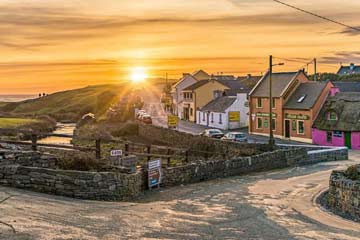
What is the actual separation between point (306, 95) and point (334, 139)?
7237mm

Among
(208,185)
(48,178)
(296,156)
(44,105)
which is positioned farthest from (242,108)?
(44,105)

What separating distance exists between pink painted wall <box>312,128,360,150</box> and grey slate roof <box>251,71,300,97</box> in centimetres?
723

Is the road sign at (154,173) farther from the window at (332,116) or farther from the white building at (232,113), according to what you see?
the white building at (232,113)

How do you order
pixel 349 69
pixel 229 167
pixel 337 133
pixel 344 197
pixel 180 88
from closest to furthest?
pixel 344 197, pixel 229 167, pixel 337 133, pixel 180 88, pixel 349 69

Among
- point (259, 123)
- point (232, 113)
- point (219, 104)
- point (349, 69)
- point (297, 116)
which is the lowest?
point (259, 123)

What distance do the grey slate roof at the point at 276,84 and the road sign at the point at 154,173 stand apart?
39.8 metres

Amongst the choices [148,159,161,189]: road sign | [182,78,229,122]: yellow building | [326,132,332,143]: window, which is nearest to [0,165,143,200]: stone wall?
[148,159,161,189]: road sign

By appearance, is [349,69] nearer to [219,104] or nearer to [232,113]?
[219,104]

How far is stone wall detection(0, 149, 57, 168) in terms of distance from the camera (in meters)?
19.6

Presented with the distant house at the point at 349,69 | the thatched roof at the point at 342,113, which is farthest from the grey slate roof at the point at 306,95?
the distant house at the point at 349,69

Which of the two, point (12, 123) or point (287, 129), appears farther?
point (12, 123)

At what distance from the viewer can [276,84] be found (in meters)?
63.2

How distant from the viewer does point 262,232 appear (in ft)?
48.3

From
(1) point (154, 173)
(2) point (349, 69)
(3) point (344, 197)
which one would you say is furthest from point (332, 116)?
(2) point (349, 69)
